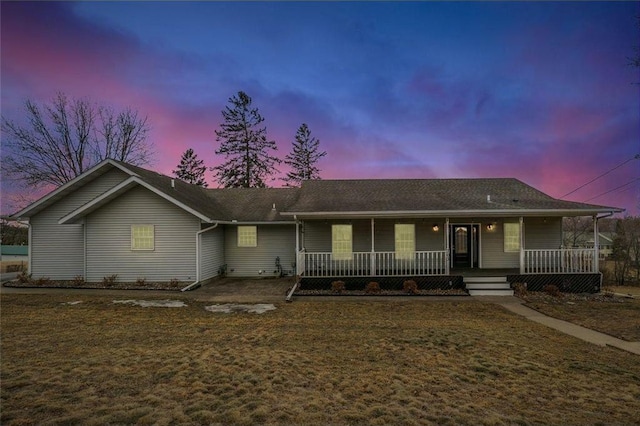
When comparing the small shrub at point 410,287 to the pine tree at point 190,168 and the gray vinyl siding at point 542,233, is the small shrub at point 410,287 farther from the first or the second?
the pine tree at point 190,168

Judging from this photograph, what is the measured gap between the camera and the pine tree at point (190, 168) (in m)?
38.1

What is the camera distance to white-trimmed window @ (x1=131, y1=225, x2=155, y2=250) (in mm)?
13836

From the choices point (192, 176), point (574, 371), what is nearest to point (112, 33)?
point (574, 371)

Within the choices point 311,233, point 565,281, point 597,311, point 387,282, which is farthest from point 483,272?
point 311,233

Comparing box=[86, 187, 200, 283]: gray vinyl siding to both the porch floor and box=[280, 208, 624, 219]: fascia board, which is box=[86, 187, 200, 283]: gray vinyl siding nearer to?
box=[280, 208, 624, 219]: fascia board

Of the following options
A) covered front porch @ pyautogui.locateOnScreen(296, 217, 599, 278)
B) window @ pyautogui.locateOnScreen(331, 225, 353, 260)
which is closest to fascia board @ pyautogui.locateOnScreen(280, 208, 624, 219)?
covered front porch @ pyautogui.locateOnScreen(296, 217, 599, 278)

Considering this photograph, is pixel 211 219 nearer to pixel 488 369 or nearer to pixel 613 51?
pixel 488 369

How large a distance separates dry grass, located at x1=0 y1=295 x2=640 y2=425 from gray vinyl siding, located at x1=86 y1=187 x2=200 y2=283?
5.45m

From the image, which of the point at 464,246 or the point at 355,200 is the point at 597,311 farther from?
the point at 355,200

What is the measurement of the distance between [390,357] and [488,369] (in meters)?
1.52

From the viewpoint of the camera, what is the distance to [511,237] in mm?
14367

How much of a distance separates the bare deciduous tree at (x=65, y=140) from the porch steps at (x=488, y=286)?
2707 centimetres

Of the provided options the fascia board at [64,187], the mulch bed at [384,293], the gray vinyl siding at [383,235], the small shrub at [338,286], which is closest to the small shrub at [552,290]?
the mulch bed at [384,293]

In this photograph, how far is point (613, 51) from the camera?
1459cm
